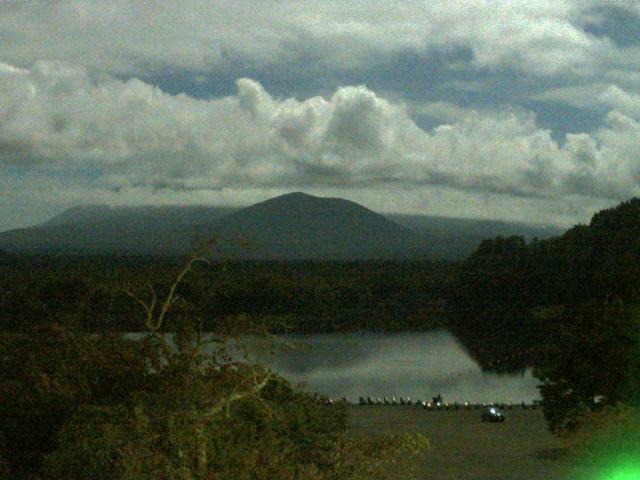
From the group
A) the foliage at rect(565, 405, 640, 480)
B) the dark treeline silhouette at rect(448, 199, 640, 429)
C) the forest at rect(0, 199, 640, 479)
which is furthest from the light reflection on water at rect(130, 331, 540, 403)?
the foliage at rect(565, 405, 640, 480)

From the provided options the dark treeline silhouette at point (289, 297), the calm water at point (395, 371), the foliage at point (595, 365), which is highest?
the foliage at point (595, 365)

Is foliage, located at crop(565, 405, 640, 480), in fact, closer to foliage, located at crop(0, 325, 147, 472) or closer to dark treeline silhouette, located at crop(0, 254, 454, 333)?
foliage, located at crop(0, 325, 147, 472)

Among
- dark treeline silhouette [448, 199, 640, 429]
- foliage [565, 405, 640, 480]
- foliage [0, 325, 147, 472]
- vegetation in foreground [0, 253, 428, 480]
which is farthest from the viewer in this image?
dark treeline silhouette [448, 199, 640, 429]

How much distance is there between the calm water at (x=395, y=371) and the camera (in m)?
35.8

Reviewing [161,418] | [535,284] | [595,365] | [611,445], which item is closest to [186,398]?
[161,418]

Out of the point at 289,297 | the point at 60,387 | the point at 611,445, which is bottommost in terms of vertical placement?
the point at 289,297

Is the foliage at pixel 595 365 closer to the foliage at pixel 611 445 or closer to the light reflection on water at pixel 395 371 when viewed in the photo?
the foliage at pixel 611 445

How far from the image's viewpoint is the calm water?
3578cm

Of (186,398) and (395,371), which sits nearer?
(186,398)

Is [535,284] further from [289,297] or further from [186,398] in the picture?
[186,398]

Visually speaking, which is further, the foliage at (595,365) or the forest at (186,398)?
the foliage at (595,365)

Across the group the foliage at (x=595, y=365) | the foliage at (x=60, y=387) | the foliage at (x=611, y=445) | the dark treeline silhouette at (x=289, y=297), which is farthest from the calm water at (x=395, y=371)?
the foliage at (x=611, y=445)

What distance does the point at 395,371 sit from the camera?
42125 millimetres

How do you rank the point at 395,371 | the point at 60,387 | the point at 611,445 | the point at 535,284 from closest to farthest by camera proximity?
the point at 611,445 < the point at 60,387 < the point at 395,371 < the point at 535,284
